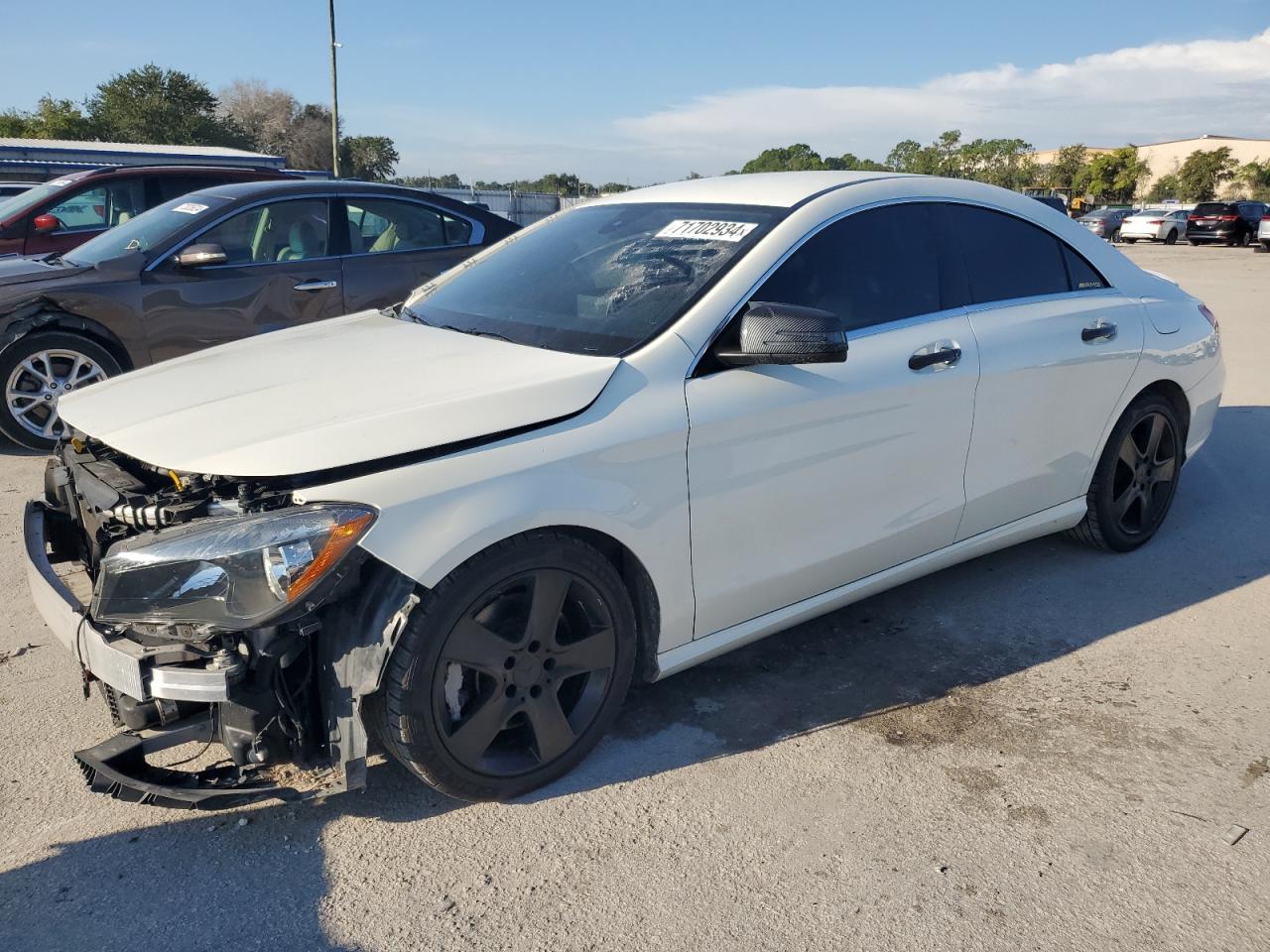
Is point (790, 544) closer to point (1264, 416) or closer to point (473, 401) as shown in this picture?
point (473, 401)

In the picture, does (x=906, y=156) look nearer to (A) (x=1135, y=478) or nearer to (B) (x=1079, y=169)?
(B) (x=1079, y=169)

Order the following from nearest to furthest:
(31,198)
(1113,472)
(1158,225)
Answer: (1113,472)
(31,198)
(1158,225)

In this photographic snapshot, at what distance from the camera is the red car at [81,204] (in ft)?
27.1

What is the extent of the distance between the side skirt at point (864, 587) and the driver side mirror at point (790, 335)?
86 cm

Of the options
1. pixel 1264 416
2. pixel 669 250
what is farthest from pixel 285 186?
pixel 1264 416

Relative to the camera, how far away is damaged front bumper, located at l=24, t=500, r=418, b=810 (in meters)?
2.39

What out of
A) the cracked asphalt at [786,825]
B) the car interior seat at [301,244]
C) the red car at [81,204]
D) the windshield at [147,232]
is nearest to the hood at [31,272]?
the windshield at [147,232]

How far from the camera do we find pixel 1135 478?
4578mm

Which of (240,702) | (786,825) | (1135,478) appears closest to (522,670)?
(240,702)

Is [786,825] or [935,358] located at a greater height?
[935,358]

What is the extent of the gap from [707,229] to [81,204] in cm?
728

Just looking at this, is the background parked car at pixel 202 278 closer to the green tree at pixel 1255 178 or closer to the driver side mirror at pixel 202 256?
the driver side mirror at pixel 202 256

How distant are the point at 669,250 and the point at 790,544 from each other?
105 cm

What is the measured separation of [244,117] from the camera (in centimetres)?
5716
